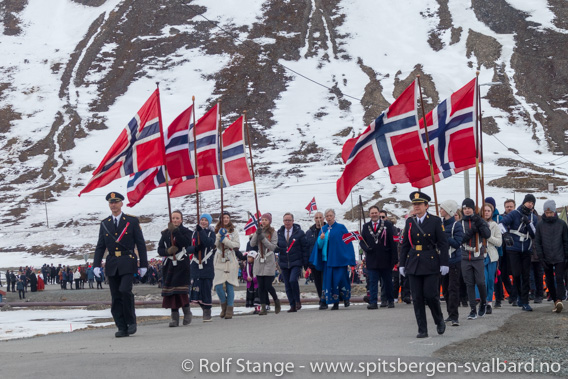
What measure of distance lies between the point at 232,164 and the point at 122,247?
246 inches

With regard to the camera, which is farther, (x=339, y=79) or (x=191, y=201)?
(x=339, y=79)

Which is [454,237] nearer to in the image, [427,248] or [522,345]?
[427,248]

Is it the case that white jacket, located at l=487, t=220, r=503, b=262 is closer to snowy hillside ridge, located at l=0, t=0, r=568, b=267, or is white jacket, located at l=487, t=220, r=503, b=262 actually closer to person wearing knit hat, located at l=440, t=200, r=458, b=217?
person wearing knit hat, located at l=440, t=200, r=458, b=217

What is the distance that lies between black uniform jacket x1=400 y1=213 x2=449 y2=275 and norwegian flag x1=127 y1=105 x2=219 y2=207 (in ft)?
23.4

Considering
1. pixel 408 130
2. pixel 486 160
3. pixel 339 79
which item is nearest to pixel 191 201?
pixel 486 160

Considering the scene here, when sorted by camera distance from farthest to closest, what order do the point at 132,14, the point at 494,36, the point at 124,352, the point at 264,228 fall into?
the point at 132,14 < the point at 494,36 < the point at 264,228 < the point at 124,352

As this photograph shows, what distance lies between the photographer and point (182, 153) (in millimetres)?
17516

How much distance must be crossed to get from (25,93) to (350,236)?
12256 centimetres

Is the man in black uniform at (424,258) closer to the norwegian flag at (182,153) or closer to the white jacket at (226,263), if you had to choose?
the white jacket at (226,263)

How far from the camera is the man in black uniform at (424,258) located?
11.1m

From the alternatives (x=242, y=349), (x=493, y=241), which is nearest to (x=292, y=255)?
(x=493, y=241)

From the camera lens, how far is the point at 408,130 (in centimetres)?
1554

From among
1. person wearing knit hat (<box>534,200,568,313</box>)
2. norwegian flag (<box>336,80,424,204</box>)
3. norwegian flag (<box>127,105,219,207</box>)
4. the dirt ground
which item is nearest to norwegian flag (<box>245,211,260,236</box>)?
norwegian flag (<box>127,105,219,207</box>)

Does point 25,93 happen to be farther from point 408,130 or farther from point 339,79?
point 408,130
